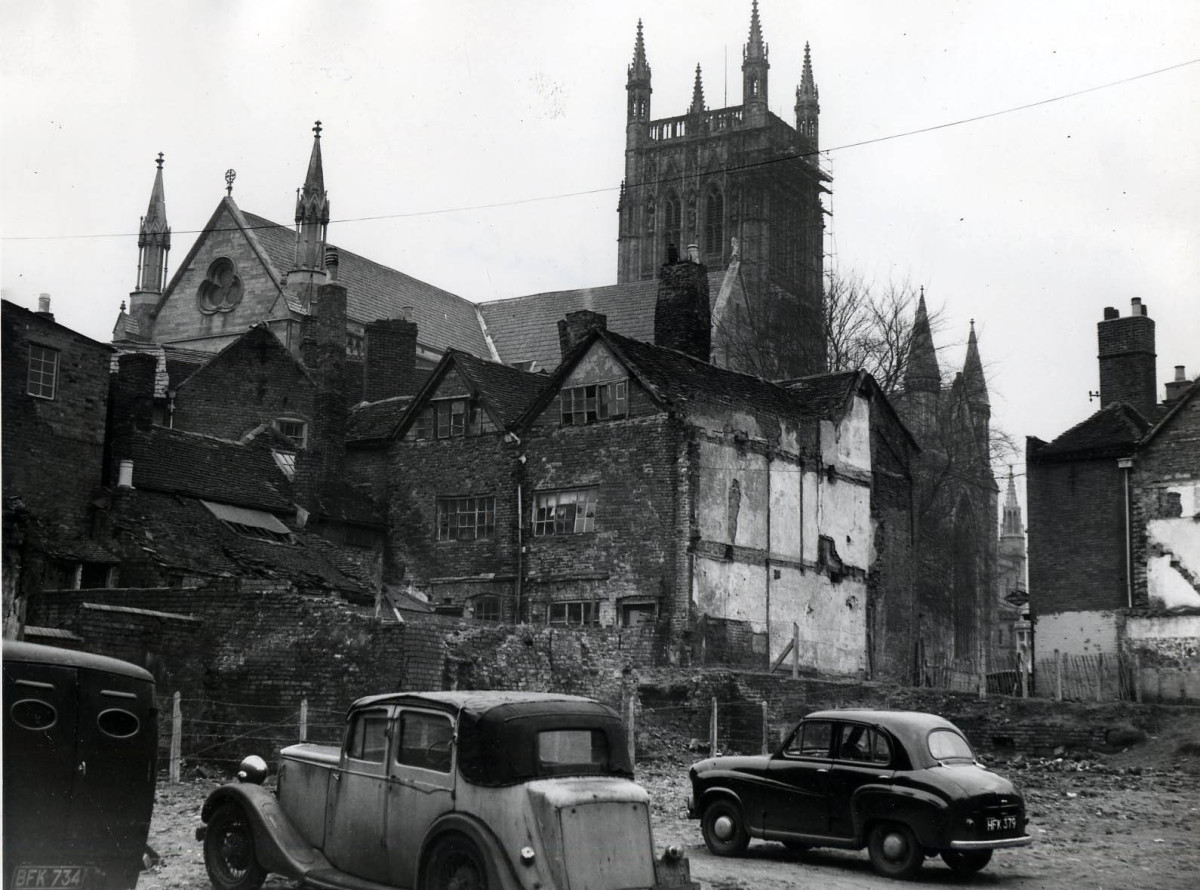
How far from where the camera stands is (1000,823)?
13180mm

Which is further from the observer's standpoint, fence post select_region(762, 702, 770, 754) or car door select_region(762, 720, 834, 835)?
fence post select_region(762, 702, 770, 754)

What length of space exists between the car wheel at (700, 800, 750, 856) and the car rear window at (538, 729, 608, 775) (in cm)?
436

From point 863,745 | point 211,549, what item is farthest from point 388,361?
point 863,745

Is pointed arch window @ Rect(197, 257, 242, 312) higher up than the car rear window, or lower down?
higher up

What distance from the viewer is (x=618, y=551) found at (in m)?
31.2

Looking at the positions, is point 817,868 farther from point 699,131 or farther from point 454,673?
point 699,131

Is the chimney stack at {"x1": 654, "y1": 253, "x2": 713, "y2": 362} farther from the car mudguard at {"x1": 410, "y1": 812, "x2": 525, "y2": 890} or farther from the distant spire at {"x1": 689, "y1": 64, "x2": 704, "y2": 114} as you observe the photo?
the distant spire at {"x1": 689, "y1": 64, "x2": 704, "y2": 114}

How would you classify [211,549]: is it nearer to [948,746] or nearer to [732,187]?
[948,746]

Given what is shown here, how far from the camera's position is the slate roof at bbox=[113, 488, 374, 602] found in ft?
89.9

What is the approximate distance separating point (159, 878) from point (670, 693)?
45.1ft

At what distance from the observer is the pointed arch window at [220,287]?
181 feet

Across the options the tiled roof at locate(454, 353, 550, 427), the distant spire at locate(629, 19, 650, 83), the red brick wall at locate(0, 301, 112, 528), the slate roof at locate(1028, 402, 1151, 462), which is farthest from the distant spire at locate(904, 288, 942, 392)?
the distant spire at locate(629, 19, 650, 83)

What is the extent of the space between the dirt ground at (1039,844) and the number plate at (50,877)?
1847 millimetres

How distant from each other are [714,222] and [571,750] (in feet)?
273
